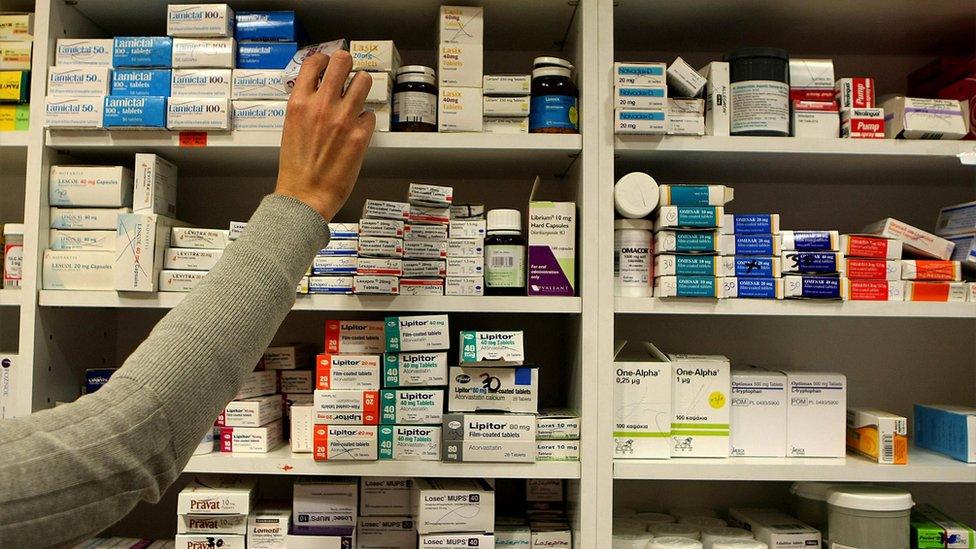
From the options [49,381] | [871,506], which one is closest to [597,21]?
[871,506]

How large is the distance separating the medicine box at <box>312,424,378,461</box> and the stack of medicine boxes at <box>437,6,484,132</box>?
704 millimetres

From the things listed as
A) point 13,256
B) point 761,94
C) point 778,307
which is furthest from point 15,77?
point 778,307

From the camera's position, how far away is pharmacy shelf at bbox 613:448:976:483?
5.09 feet

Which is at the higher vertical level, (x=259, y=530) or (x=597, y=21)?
(x=597, y=21)

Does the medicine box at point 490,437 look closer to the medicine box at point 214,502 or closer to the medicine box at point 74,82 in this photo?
the medicine box at point 214,502

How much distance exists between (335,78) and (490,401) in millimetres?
896

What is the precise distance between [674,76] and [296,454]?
1.21m

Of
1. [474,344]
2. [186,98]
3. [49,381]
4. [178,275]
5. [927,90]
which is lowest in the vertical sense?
[49,381]

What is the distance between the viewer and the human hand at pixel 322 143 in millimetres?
781

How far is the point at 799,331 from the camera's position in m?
2.00

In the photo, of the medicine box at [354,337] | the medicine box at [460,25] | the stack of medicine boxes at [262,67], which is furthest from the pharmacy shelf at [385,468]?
the medicine box at [460,25]

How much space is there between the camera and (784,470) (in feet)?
5.13

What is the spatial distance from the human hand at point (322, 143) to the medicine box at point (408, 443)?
829 mm

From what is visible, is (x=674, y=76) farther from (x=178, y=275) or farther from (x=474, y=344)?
(x=178, y=275)
